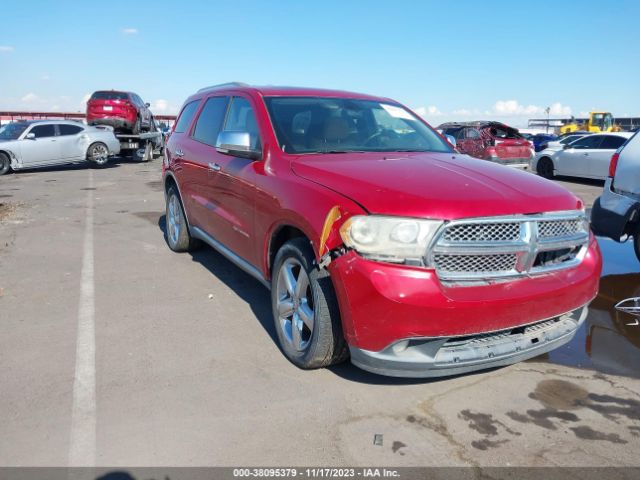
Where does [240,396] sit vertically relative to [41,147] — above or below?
below

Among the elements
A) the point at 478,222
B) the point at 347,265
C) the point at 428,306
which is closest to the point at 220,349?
the point at 347,265

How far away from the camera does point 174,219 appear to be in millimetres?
6562

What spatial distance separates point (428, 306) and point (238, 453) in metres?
1.23

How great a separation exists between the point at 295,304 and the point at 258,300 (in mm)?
1468

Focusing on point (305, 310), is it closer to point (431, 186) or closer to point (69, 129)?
point (431, 186)

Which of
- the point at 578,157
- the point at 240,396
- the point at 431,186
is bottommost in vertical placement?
the point at 240,396

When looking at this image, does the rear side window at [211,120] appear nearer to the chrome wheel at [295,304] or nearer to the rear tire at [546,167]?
the chrome wheel at [295,304]

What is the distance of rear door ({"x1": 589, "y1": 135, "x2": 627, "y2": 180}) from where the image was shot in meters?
14.9

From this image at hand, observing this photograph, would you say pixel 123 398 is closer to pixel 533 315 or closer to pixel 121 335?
pixel 121 335

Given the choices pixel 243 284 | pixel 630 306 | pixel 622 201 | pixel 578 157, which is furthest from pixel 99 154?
pixel 630 306

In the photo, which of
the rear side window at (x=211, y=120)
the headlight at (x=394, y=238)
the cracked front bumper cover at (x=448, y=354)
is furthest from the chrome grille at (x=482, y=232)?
the rear side window at (x=211, y=120)

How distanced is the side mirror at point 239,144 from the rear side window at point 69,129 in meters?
15.1

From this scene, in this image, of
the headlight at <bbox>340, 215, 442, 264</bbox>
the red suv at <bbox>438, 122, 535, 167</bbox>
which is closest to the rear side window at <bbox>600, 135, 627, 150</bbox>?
the red suv at <bbox>438, 122, 535, 167</bbox>

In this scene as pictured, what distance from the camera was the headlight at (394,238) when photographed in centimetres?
282
